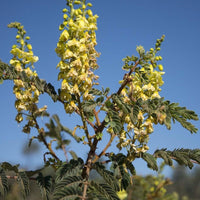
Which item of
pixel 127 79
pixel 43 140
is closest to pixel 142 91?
pixel 127 79

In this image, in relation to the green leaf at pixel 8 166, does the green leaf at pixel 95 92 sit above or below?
above

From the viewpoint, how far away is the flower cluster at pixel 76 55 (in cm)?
240

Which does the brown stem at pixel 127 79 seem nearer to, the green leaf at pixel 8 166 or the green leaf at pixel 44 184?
the green leaf at pixel 44 184

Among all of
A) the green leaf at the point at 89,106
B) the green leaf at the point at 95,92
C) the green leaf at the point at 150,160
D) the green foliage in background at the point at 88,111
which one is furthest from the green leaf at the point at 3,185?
the green leaf at the point at 150,160

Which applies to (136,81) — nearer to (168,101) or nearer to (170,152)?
(168,101)

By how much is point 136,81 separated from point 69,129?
2.29ft

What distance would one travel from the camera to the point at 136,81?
2.61 meters

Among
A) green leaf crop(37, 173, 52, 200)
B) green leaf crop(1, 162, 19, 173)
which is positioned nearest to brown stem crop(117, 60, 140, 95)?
green leaf crop(37, 173, 52, 200)

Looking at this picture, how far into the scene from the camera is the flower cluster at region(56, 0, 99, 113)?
7.86 feet

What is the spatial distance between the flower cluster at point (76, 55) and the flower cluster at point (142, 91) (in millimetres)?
327

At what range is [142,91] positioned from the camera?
2.55 meters

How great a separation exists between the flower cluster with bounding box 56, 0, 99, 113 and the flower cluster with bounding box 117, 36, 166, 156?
327 millimetres

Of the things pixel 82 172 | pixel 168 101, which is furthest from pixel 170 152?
pixel 82 172

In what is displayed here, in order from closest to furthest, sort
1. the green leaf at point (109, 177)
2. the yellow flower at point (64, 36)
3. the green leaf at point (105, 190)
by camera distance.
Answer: the green leaf at point (105, 190), the green leaf at point (109, 177), the yellow flower at point (64, 36)
